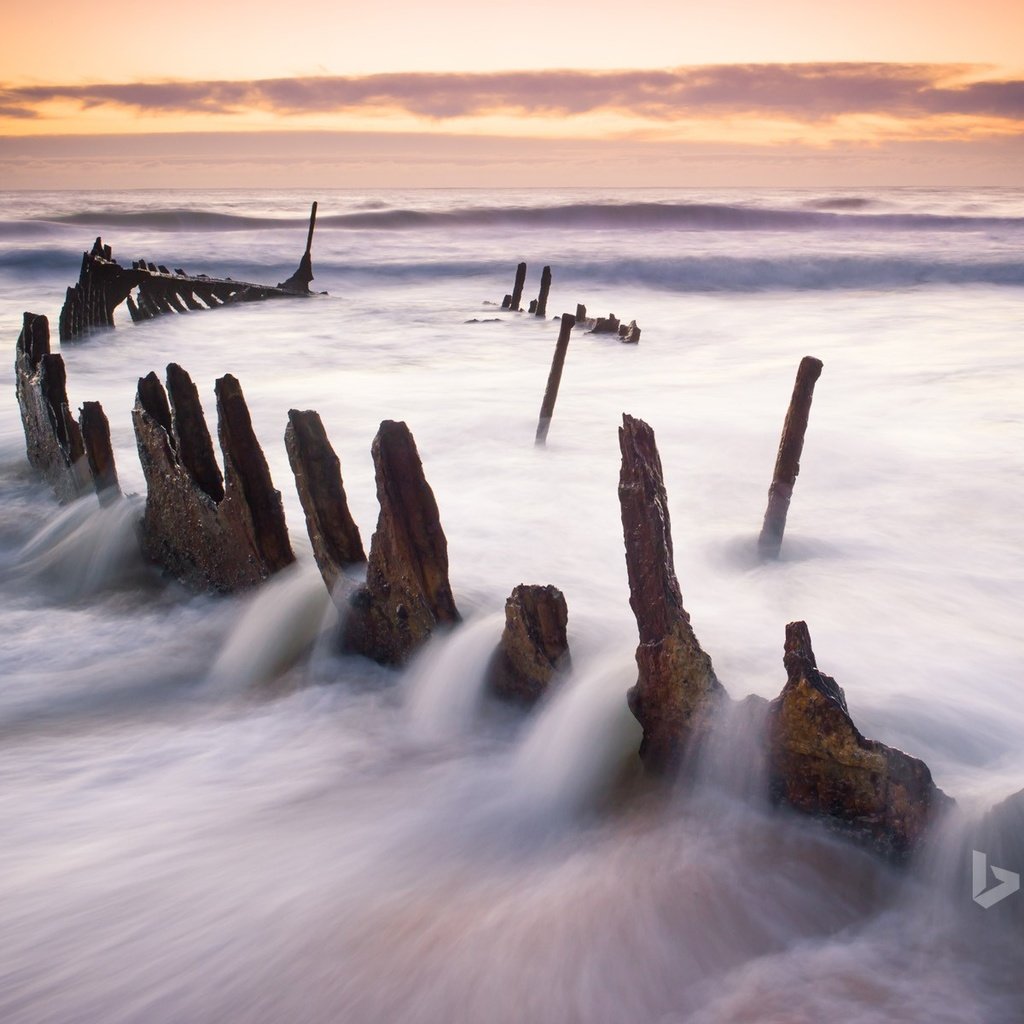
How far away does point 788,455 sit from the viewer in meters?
5.68

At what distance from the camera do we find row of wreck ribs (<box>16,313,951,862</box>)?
3021 mm

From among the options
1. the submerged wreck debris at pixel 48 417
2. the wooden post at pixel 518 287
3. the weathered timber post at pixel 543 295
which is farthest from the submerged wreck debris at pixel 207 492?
the wooden post at pixel 518 287

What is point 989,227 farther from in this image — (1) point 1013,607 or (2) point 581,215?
(1) point 1013,607

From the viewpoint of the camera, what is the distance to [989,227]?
46.1 m

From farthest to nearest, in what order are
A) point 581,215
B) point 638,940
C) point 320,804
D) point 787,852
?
point 581,215 < point 320,804 < point 787,852 < point 638,940

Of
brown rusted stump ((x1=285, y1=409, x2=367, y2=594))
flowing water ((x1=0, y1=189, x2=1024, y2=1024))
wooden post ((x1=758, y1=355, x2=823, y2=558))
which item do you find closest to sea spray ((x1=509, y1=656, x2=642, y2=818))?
flowing water ((x1=0, y1=189, x2=1024, y2=1024))

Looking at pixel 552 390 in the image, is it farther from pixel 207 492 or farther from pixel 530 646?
pixel 530 646

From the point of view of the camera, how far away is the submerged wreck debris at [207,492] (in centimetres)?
486

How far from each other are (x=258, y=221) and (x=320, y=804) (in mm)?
58238

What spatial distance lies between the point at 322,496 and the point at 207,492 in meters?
0.98

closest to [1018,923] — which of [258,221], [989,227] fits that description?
[989,227]

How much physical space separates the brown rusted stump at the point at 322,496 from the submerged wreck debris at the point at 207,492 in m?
0.34

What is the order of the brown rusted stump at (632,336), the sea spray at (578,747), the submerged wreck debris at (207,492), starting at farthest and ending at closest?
1. the brown rusted stump at (632,336)
2. the submerged wreck debris at (207,492)
3. the sea spray at (578,747)

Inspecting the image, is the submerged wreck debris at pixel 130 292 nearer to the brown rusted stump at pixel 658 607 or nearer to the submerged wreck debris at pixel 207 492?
the submerged wreck debris at pixel 207 492
